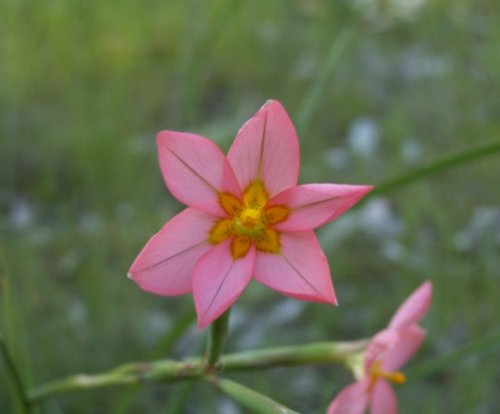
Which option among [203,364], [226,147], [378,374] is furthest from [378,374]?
[226,147]

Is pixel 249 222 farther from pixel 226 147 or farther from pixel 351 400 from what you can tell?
pixel 226 147

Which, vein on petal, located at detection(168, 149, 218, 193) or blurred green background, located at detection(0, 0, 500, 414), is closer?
vein on petal, located at detection(168, 149, 218, 193)

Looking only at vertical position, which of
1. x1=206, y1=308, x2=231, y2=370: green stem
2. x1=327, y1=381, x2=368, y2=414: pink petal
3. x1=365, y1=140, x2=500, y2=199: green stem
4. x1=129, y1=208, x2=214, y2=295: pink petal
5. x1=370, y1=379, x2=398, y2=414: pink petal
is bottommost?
x1=370, y1=379, x2=398, y2=414: pink petal

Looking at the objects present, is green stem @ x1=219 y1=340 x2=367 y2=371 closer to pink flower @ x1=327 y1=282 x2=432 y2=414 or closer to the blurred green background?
pink flower @ x1=327 y1=282 x2=432 y2=414

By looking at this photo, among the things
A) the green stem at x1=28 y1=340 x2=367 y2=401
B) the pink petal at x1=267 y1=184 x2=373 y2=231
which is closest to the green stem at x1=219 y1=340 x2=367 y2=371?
the green stem at x1=28 y1=340 x2=367 y2=401

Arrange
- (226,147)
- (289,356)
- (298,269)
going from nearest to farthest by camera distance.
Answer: (298,269), (289,356), (226,147)

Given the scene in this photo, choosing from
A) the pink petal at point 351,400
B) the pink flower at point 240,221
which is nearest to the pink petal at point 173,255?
the pink flower at point 240,221

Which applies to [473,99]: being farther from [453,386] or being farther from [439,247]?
Result: [453,386]
